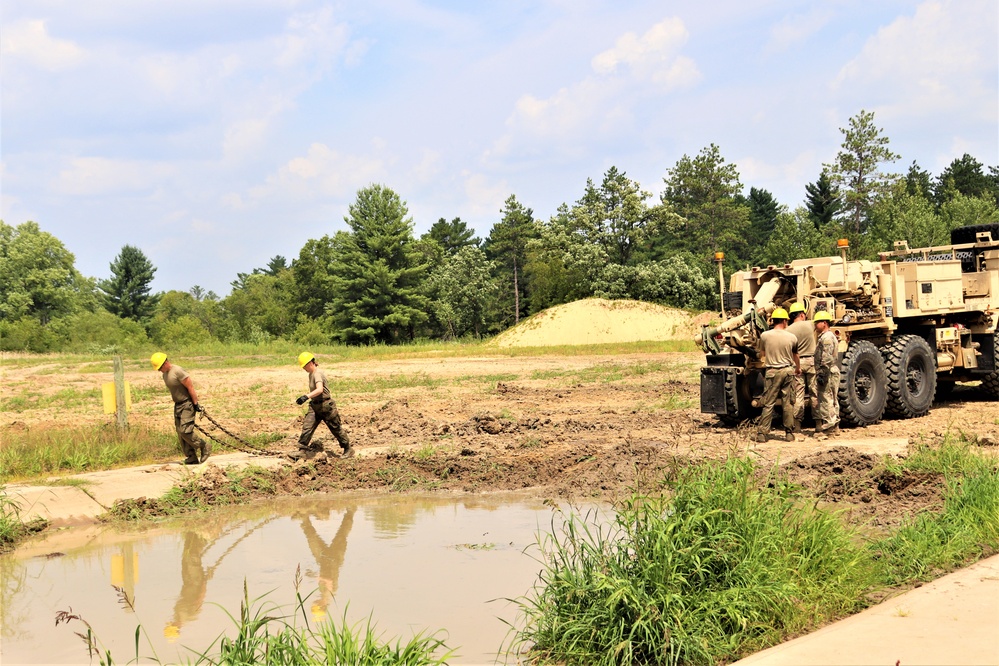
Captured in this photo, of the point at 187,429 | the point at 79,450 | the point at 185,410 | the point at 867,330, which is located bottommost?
the point at 79,450

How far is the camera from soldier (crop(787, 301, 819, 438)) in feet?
43.0

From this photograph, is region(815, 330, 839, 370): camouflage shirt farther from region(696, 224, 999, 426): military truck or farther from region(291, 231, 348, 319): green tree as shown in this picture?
region(291, 231, 348, 319): green tree

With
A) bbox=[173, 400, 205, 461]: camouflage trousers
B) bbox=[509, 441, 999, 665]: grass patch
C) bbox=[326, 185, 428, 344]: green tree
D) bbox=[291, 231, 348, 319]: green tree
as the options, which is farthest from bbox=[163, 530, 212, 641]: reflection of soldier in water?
bbox=[291, 231, 348, 319]: green tree

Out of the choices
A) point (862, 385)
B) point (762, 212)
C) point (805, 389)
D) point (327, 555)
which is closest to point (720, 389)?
point (805, 389)

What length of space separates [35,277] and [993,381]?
75.3 metres

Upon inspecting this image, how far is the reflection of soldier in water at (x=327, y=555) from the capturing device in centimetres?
770

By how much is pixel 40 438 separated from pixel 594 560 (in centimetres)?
1065

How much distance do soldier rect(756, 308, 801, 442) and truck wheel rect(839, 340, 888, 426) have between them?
98 cm

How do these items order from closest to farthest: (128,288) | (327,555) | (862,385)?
(327,555) < (862,385) < (128,288)

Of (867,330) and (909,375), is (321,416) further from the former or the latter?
(909,375)

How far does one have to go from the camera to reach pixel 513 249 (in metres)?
70.4

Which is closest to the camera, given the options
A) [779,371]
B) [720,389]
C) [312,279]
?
[779,371]

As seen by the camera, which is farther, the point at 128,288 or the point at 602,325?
the point at 128,288

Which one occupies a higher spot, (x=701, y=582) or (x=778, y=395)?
(x=778, y=395)
